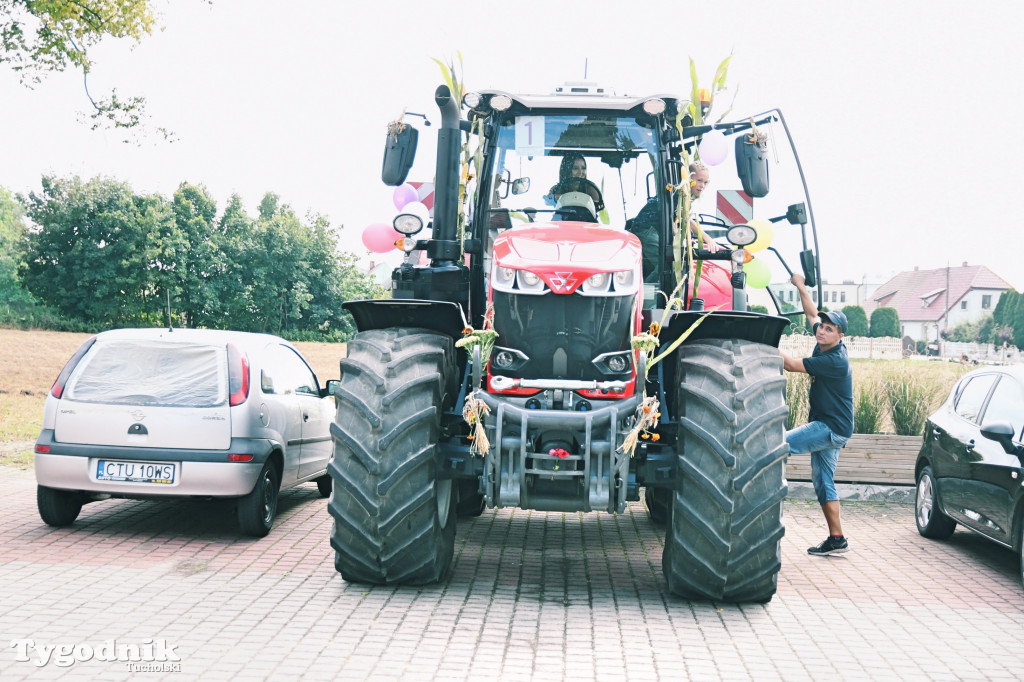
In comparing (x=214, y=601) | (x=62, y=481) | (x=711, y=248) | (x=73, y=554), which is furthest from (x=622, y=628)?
(x=62, y=481)

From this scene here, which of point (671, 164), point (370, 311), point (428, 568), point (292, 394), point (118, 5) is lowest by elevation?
point (428, 568)

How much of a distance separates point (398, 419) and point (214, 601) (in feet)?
5.26

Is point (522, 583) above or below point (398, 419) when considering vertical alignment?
below

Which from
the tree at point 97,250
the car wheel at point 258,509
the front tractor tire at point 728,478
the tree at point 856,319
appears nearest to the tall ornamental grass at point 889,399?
the front tractor tire at point 728,478

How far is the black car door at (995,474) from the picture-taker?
7.15 m

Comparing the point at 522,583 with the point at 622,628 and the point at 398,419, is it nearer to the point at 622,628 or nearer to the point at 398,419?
the point at 622,628

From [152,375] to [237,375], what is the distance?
0.67m

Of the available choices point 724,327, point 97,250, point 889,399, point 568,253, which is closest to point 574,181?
point 568,253

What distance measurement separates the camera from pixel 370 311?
635 centimetres

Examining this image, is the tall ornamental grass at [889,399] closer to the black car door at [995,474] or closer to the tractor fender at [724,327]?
the black car door at [995,474]

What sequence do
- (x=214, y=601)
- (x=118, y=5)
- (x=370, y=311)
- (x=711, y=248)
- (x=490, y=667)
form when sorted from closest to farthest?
(x=490, y=667)
(x=214, y=601)
(x=370, y=311)
(x=711, y=248)
(x=118, y=5)

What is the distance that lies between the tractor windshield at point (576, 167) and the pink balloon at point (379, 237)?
4.60 ft

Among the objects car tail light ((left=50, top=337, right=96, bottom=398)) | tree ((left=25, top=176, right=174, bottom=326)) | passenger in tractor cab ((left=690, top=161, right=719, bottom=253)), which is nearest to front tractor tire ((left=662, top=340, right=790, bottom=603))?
passenger in tractor cab ((left=690, top=161, right=719, bottom=253))

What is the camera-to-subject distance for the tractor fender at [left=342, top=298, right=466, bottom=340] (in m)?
6.25
